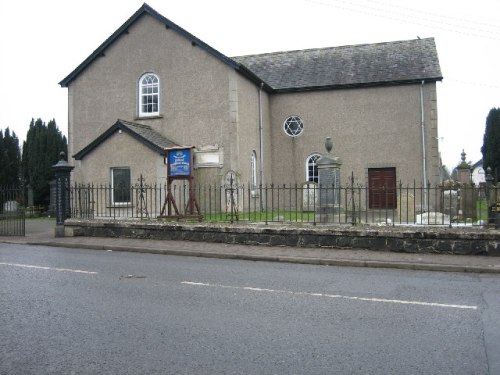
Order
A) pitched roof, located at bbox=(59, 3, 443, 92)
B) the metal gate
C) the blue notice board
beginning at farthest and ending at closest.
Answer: pitched roof, located at bbox=(59, 3, 443, 92), the metal gate, the blue notice board

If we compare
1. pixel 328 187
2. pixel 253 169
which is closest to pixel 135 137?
pixel 253 169

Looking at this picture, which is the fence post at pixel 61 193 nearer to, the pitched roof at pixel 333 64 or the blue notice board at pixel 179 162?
the blue notice board at pixel 179 162

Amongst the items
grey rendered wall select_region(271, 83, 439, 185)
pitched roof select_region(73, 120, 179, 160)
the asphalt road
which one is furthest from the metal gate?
grey rendered wall select_region(271, 83, 439, 185)

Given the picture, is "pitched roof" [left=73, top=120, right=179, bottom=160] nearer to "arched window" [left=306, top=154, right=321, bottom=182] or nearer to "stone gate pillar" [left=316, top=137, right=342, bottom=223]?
"stone gate pillar" [left=316, top=137, right=342, bottom=223]

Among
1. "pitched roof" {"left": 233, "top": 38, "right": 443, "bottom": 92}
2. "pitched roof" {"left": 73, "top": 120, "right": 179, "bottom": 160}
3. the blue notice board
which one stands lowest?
the blue notice board

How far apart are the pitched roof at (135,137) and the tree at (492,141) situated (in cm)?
3771

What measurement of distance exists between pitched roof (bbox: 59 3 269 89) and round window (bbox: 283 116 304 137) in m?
3.10

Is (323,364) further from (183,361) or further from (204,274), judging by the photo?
(204,274)

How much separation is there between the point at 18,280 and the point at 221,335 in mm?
4794

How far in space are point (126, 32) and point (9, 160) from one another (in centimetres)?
1507

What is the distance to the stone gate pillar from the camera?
15.0 metres

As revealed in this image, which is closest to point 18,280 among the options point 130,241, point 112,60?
point 130,241

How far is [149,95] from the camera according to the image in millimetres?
23031

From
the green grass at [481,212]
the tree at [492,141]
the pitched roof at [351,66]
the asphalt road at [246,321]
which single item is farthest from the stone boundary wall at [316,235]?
the tree at [492,141]
